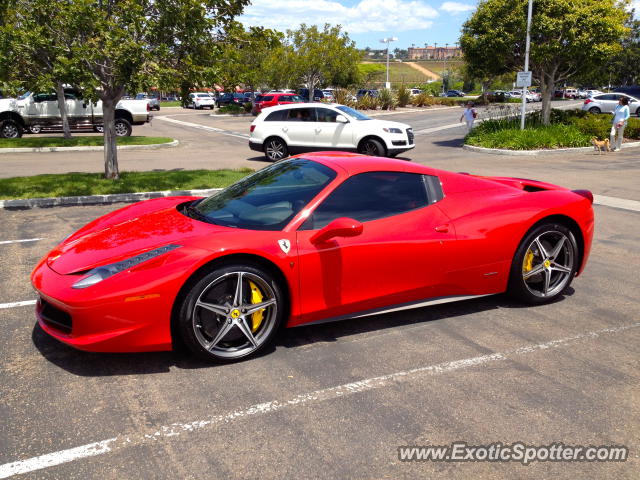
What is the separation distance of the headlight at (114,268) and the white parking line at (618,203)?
29.0 feet

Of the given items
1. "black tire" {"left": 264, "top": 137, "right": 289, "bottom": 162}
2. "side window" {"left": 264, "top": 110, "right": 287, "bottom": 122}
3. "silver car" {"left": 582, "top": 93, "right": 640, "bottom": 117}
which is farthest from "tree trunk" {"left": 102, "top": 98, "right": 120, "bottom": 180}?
"silver car" {"left": 582, "top": 93, "right": 640, "bottom": 117}

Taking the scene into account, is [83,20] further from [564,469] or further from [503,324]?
[564,469]

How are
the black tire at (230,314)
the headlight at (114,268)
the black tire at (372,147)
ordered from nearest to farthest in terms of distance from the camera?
the headlight at (114,268), the black tire at (230,314), the black tire at (372,147)

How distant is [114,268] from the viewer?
12.7ft

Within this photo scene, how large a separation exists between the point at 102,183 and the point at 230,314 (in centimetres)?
858

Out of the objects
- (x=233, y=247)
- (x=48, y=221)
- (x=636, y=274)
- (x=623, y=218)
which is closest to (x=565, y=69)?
(x=623, y=218)

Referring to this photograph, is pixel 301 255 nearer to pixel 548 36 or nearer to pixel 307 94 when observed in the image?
pixel 548 36

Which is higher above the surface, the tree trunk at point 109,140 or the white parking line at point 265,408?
the tree trunk at point 109,140

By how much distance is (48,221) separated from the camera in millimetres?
8750

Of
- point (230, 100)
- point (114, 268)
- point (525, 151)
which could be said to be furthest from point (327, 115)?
point (230, 100)

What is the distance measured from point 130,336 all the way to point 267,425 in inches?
44.1

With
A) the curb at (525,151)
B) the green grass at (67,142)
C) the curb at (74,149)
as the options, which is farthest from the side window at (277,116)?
the curb at (525,151)

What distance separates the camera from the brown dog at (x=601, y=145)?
61.5 ft

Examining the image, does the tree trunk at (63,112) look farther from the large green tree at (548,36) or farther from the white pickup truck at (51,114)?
the large green tree at (548,36)
